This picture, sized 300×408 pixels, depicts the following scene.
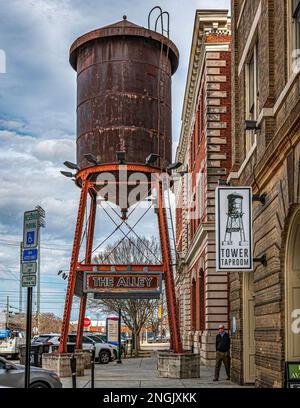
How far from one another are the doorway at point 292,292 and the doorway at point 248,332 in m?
4.99

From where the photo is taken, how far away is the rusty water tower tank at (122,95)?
2409 cm

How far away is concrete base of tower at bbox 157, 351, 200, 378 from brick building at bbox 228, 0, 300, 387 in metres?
4.08

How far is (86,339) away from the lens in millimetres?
36438

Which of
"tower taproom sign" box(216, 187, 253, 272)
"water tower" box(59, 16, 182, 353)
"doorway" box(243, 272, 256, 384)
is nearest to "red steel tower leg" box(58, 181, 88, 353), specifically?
"water tower" box(59, 16, 182, 353)

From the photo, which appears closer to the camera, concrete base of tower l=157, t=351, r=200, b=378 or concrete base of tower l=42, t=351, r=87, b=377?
concrete base of tower l=157, t=351, r=200, b=378

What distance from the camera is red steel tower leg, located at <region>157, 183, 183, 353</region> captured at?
23188 millimetres

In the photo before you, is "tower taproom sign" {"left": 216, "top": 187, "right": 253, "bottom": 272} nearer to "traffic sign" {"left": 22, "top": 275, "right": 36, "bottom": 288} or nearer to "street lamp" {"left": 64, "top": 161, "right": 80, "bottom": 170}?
"traffic sign" {"left": 22, "top": 275, "right": 36, "bottom": 288}

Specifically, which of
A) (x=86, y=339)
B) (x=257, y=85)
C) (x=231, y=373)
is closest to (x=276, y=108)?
(x=257, y=85)

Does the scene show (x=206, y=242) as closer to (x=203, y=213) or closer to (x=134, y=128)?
(x=203, y=213)

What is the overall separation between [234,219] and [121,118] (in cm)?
1038

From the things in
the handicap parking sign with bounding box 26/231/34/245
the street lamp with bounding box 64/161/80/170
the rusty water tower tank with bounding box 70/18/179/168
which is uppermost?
the rusty water tower tank with bounding box 70/18/179/168

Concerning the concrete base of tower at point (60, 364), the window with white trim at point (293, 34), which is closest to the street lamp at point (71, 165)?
the concrete base of tower at point (60, 364)

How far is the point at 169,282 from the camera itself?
2367 cm
